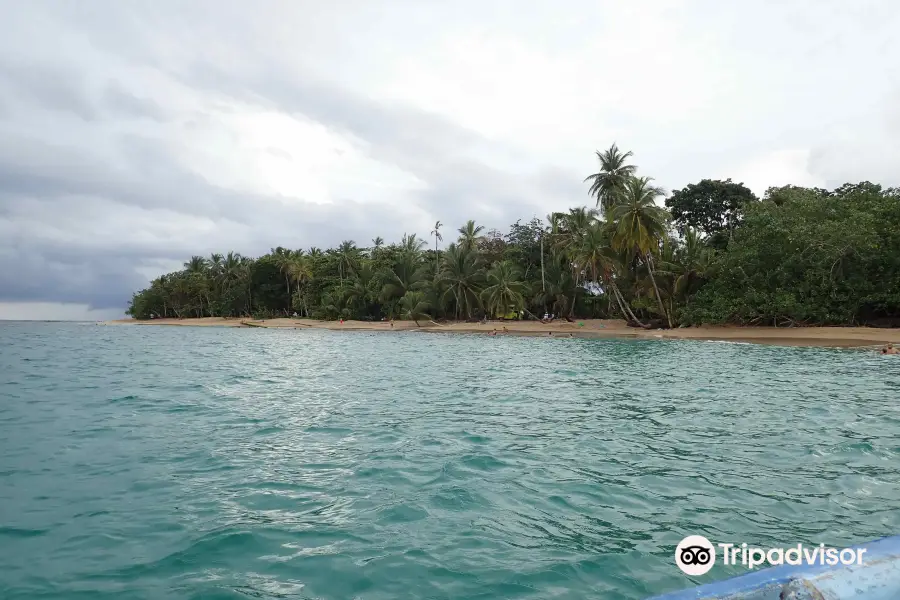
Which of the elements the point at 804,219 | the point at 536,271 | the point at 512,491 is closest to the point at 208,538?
the point at 512,491

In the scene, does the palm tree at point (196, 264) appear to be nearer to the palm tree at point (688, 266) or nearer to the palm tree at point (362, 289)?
the palm tree at point (362, 289)

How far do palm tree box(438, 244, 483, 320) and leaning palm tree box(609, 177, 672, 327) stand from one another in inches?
738

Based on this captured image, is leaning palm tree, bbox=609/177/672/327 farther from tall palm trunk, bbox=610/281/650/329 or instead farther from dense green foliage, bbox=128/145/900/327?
tall palm trunk, bbox=610/281/650/329

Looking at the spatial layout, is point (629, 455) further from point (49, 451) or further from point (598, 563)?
point (49, 451)

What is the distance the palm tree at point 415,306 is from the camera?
5947 centimetres

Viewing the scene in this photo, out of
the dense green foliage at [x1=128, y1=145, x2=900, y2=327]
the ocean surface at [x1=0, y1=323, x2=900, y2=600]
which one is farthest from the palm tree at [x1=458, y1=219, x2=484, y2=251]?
the ocean surface at [x1=0, y1=323, x2=900, y2=600]

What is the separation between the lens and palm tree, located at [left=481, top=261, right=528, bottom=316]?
173 feet

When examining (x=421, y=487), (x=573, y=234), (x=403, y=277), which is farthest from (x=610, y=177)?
(x=421, y=487)

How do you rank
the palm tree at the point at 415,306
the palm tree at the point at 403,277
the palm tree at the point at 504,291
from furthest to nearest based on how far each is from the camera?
the palm tree at the point at 403,277 → the palm tree at the point at 415,306 → the palm tree at the point at 504,291

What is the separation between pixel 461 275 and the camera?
2253 inches

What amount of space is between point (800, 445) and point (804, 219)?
32.3 m

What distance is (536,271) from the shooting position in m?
58.5

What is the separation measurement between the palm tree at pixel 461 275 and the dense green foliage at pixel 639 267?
105 millimetres

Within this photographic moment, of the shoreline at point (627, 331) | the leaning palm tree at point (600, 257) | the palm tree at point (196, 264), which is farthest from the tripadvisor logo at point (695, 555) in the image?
the palm tree at point (196, 264)
